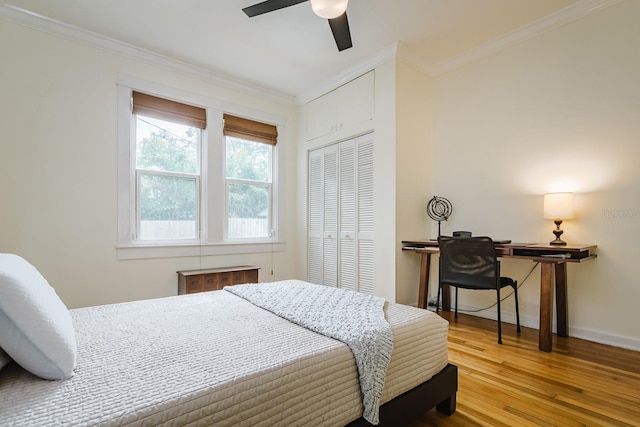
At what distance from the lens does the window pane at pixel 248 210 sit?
13.1 feet

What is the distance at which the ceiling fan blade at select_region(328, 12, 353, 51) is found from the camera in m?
2.27

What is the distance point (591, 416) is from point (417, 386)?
0.94m

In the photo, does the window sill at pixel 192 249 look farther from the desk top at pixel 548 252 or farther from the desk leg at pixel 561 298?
the desk leg at pixel 561 298

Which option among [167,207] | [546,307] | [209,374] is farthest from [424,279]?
[167,207]

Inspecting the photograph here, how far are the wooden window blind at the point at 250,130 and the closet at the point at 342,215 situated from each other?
585 mm

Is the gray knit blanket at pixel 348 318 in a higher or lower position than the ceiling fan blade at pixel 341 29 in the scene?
lower

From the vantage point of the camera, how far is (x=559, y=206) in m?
2.63

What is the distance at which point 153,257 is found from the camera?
3.36 m

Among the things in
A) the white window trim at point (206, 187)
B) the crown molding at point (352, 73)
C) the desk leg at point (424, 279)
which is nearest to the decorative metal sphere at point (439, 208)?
the desk leg at point (424, 279)

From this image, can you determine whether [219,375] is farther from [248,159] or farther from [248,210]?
[248,159]

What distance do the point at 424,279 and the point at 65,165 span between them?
139 inches

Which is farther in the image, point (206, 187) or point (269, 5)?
point (206, 187)

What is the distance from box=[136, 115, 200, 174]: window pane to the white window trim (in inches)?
3.7

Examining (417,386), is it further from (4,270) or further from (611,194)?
(611,194)
